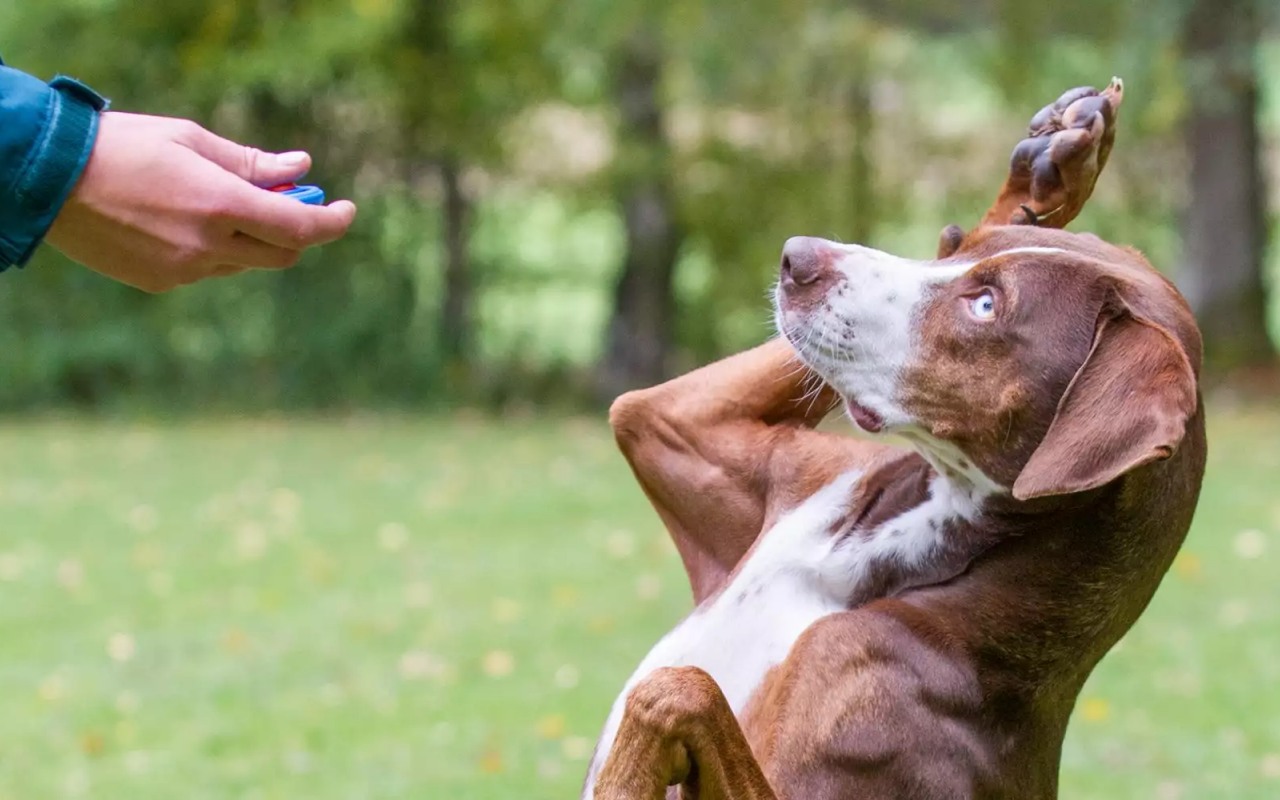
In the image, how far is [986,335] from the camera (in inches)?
126

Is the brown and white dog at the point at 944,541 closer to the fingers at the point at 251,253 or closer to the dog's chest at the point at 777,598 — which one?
the dog's chest at the point at 777,598

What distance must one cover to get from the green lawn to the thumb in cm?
387

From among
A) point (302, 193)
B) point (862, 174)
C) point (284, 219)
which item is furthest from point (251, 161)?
point (862, 174)

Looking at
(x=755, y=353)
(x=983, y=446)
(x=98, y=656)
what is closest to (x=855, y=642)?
(x=983, y=446)

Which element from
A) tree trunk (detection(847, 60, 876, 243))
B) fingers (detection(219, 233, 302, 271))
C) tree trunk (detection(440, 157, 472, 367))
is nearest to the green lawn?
fingers (detection(219, 233, 302, 271))

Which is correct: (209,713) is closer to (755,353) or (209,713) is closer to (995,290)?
(755,353)

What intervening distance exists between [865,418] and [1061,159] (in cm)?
78

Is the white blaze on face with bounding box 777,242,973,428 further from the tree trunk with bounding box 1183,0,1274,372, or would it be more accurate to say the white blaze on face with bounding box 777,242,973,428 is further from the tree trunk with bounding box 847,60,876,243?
the tree trunk with bounding box 847,60,876,243

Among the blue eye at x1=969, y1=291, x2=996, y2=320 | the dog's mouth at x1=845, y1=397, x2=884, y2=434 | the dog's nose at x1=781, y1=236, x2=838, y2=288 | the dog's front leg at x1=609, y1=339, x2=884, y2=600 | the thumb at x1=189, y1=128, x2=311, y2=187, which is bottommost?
the dog's front leg at x1=609, y1=339, x2=884, y2=600

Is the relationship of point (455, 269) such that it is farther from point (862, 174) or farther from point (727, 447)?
point (727, 447)

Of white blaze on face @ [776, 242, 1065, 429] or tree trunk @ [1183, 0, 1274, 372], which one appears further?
tree trunk @ [1183, 0, 1274, 372]

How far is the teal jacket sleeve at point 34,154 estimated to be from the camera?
8.98 feet

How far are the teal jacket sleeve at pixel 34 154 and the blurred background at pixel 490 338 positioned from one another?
14.6ft

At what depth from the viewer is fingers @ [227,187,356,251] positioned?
110 inches
